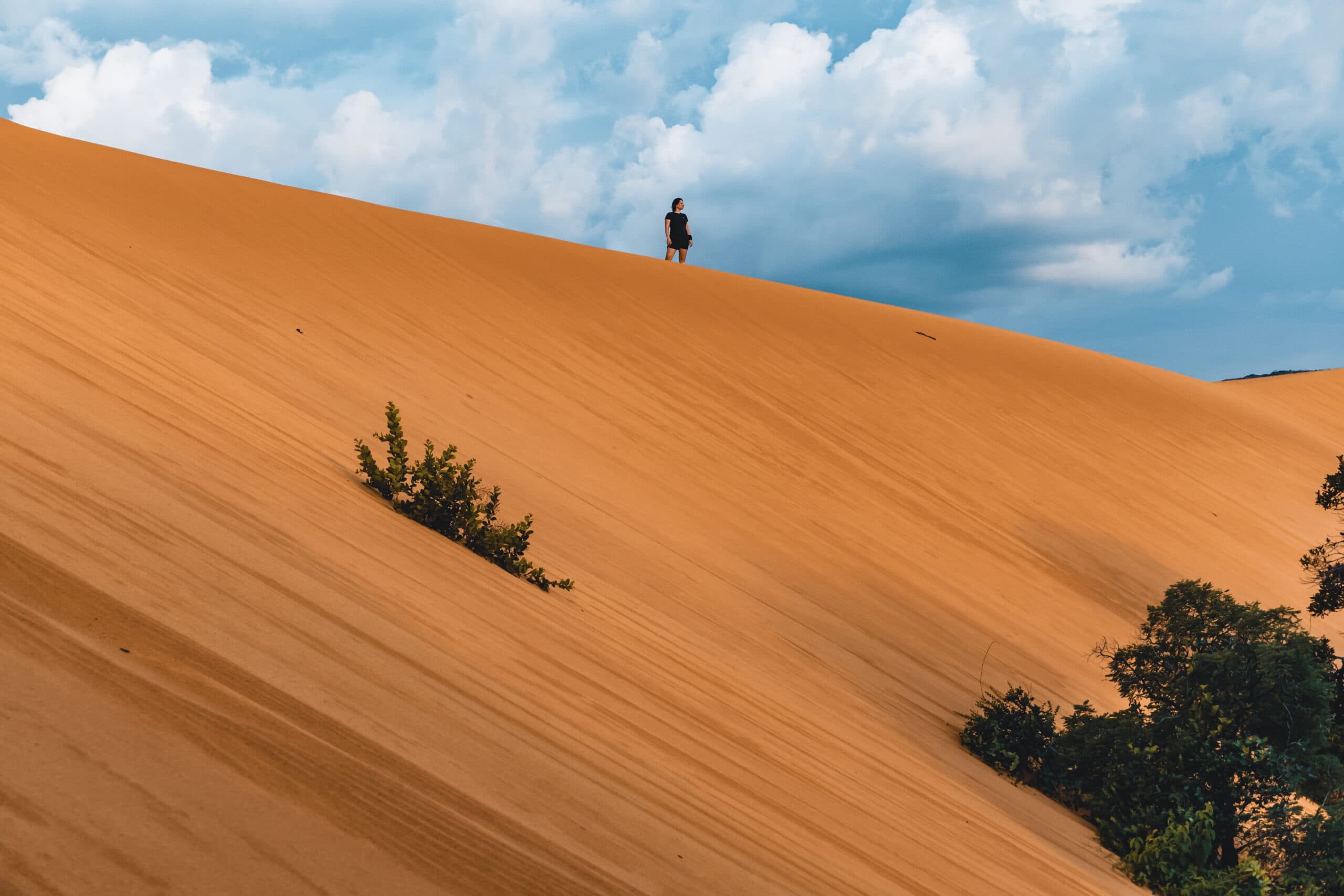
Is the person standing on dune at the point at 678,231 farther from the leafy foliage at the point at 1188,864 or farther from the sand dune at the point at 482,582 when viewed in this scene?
the leafy foliage at the point at 1188,864

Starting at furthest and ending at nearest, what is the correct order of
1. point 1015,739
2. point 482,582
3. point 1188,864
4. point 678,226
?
point 678,226 → point 1015,739 → point 1188,864 → point 482,582

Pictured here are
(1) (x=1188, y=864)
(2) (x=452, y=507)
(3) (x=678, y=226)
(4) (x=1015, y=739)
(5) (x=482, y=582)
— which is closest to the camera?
(5) (x=482, y=582)

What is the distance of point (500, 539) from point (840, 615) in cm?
271

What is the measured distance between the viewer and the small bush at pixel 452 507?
14.9 ft

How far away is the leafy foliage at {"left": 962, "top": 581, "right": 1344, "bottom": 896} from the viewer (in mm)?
4355

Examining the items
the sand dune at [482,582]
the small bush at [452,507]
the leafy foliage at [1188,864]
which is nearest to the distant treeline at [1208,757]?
the leafy foliage at [1188,864]

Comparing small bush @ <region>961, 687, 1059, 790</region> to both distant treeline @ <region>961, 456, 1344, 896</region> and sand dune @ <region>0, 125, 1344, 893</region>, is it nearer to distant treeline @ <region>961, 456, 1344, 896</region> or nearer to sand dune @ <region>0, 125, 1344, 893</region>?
distant treeline @ <region>961, 456, 1344, 896</region>

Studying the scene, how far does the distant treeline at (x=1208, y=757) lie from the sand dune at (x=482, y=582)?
0.34 meters

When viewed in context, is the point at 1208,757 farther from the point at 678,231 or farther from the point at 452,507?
the point at 678,231

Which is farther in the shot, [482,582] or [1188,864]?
[1188,864]

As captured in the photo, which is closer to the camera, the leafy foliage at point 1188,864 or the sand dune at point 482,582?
the sand dune at point 482,582

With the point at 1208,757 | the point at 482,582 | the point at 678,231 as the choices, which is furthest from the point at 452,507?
the point at 678,231

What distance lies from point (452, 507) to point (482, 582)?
28.3 inches

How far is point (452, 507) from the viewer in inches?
183
